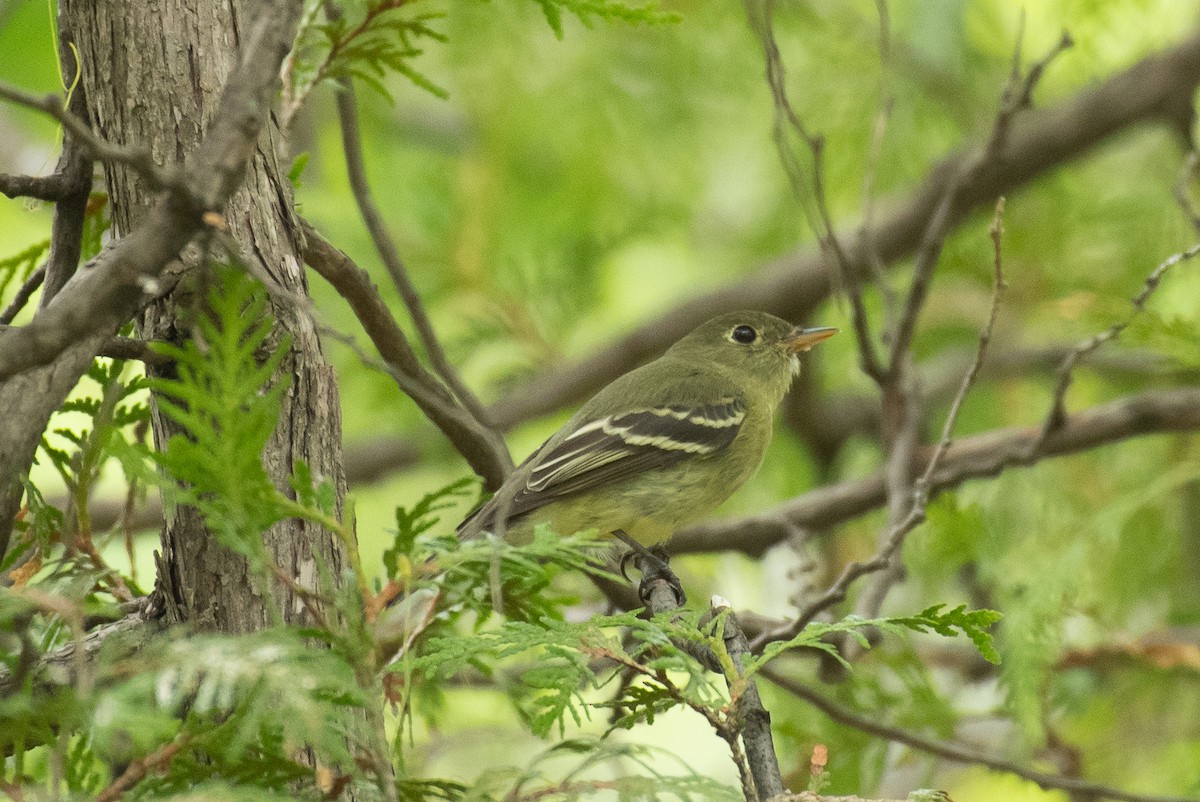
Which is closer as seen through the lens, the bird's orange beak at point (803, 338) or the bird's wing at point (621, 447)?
the bird's wing at point (621, 447)

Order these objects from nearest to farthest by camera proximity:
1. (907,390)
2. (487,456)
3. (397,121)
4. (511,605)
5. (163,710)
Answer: (163,710) < (511,605) < (487,456) < (907,390) < (397,121)

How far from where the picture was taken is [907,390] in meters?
4.68

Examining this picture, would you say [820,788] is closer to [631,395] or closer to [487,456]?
[487,456]

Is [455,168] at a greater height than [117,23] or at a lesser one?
greater

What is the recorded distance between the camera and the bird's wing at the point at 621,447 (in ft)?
14.1

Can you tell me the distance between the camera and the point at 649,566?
14.7 ft

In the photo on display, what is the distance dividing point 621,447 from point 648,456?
0.37ft

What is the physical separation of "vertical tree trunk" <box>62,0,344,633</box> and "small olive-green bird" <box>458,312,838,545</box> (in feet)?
5.89

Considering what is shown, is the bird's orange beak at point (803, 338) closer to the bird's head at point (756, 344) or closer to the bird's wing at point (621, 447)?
the bird's head at point (756, 344)

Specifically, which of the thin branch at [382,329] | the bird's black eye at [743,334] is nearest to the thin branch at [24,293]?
the thin branch at [382,329]

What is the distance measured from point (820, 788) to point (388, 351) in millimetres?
1331

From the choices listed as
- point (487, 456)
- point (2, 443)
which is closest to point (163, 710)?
point (2, 443)

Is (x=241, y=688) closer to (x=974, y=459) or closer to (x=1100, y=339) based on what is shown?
(x=1100, y=339)

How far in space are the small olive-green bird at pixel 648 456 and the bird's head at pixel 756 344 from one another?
0.17m
